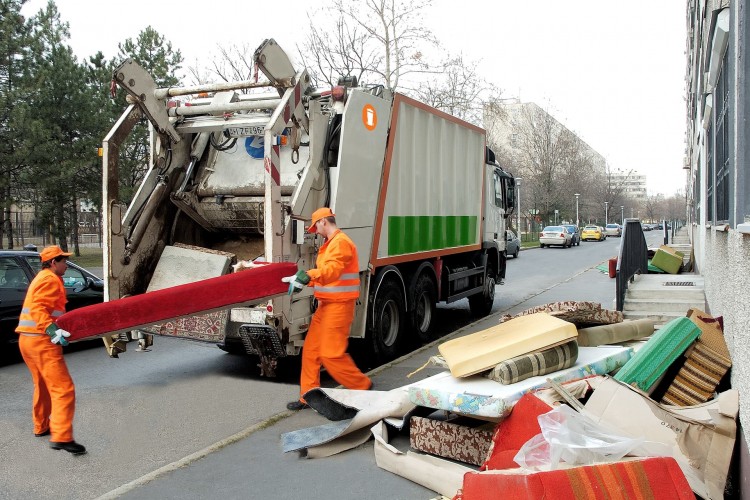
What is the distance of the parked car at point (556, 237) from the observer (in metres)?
38.4

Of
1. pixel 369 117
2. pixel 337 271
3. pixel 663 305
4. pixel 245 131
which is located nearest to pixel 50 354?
pixel 337 271

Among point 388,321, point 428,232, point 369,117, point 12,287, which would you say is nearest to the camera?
point 369,117

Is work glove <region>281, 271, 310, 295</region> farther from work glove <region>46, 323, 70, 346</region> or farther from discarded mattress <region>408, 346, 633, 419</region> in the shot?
work glove <region>46, 323, 70, 346</region>

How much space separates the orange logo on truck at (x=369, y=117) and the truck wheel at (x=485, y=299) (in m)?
A: 4.79

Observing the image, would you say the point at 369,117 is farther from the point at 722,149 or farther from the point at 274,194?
the point at 722,149

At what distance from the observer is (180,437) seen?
5219 mm

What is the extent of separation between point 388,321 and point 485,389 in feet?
12.1

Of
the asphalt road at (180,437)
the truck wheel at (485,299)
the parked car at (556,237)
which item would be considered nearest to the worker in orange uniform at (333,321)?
the asphalt road at (180,437)

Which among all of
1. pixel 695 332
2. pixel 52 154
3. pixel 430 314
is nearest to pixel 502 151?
pixel 52 154

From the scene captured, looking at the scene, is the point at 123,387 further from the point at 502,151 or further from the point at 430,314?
the point at 502,151

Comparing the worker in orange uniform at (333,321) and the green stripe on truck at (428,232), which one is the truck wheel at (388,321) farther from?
the worker in orange uniform at (333,321)

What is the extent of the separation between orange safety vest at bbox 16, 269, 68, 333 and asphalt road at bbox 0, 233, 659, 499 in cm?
93

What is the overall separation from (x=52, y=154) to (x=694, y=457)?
22114 millimetres

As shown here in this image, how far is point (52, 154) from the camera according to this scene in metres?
21.7
